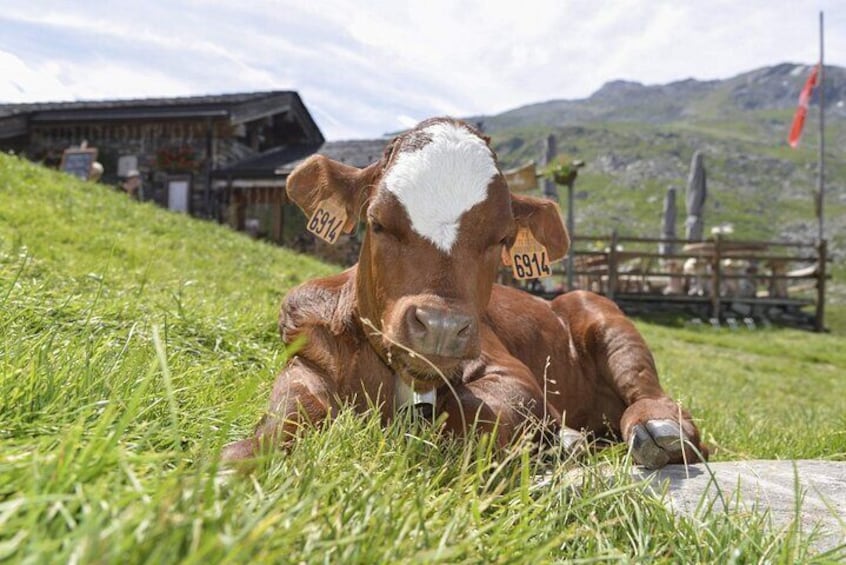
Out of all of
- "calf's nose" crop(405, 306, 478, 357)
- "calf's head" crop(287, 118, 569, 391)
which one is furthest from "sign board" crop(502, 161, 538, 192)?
"calf's nose" crop(405, 306, 478, 357)

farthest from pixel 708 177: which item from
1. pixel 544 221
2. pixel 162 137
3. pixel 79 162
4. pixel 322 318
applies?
pixel 322 318

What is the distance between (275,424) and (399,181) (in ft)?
3.58

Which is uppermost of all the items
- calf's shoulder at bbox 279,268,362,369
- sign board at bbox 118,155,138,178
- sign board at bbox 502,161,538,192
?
sign board at bbox 118,155,138,178

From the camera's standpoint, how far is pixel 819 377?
39.9ft

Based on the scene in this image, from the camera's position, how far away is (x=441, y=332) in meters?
2.43

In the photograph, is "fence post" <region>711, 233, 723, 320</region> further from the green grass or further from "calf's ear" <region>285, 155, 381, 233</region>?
"calf's ear" <region>285, 155, 381, 233</region>

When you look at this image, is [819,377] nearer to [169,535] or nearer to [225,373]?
[225,373]

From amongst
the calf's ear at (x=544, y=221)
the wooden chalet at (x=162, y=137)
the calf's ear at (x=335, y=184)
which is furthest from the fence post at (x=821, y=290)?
the calf's ear at (x=335, y=184)

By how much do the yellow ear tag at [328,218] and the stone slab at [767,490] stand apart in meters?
1.73

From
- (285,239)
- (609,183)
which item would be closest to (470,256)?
(285,239)

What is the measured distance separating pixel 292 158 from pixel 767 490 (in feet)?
78.7

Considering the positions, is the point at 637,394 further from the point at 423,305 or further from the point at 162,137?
the point at 162,137

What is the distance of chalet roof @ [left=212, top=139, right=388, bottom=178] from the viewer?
910 inches

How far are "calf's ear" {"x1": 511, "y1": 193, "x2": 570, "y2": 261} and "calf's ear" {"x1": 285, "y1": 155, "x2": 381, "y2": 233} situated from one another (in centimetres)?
73
